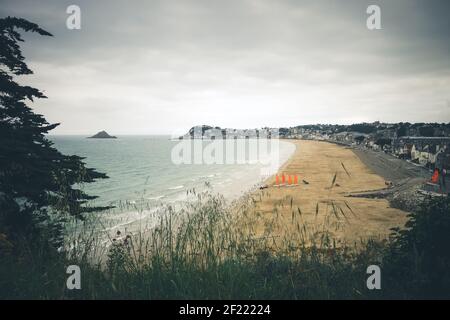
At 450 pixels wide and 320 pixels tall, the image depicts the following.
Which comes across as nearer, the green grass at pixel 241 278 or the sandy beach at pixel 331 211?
the green grass at pixel 241 278

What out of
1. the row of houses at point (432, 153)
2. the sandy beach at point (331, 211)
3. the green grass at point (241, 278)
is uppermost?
the row of houses at point (432, 153)

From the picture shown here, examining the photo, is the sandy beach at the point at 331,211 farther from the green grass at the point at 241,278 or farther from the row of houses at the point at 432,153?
the row of houses at the point at 432,153

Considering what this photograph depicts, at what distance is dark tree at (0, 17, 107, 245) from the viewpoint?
7.50m

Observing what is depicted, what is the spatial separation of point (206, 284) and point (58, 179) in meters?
6.13

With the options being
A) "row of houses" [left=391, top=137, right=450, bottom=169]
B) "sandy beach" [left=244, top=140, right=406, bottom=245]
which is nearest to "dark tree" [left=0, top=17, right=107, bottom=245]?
"sandy beach" [left=244, top=140, right=406, bottom=245]

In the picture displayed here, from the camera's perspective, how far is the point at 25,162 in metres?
7.91

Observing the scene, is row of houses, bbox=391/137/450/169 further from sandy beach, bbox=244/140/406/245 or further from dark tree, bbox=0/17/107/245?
dark tree, bbox=0/17/107/245

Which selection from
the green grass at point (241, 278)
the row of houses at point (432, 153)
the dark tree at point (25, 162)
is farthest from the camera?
the row of houses at point (432, 153)

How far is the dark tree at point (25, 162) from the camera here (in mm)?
7504

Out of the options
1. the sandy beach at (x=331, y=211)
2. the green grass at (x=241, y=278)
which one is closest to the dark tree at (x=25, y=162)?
the green grass at (x=241, y=278)

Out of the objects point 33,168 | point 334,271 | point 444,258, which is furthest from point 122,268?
point 444,258

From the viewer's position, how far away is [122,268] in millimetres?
5199

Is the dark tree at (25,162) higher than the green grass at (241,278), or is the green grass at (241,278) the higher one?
the dark tree at (25,162)
